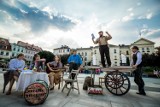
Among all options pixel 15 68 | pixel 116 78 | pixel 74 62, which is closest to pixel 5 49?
pixel 15 68

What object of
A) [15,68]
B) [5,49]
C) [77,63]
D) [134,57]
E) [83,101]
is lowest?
[83,101]

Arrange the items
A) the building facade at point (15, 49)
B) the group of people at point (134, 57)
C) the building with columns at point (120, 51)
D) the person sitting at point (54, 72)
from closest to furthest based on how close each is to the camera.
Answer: the group of people at point (134, 57), the person sitting at point (54, 72), the building with columns at point (120, 51), the building facade at point (15, 49)

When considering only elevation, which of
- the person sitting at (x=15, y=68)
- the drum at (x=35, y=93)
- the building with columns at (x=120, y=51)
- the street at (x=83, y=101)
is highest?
the building with columns at (x=120, y=51)

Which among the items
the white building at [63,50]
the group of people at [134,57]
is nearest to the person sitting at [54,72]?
the group of people at [134,57]

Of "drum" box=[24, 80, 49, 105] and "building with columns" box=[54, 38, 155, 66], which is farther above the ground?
"building with columns" box=[54, 38, 155, 66]

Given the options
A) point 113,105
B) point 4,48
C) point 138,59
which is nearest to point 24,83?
point 113,105

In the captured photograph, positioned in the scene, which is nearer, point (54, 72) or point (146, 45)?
point (54, 72)

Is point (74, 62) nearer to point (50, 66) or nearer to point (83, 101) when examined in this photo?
point (50, 66)

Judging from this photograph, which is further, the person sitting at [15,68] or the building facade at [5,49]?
the building facade at [5,49]

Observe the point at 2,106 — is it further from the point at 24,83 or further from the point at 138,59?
the point at 138,59

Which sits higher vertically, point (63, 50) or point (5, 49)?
point (63, 50)

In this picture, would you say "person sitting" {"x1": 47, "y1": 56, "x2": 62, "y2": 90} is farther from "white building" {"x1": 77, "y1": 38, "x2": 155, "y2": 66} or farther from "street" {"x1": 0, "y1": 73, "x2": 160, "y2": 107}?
"white building" {"x1": 77, "y1": 38, "x2": 155, "y2": 66}

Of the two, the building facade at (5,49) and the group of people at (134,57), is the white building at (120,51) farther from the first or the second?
the group of people at (134,57)

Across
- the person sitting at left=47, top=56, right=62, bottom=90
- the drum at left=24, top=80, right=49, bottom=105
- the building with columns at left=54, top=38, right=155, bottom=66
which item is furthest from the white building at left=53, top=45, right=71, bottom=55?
the drum at left=24, top=80, right=49, bottom=105
